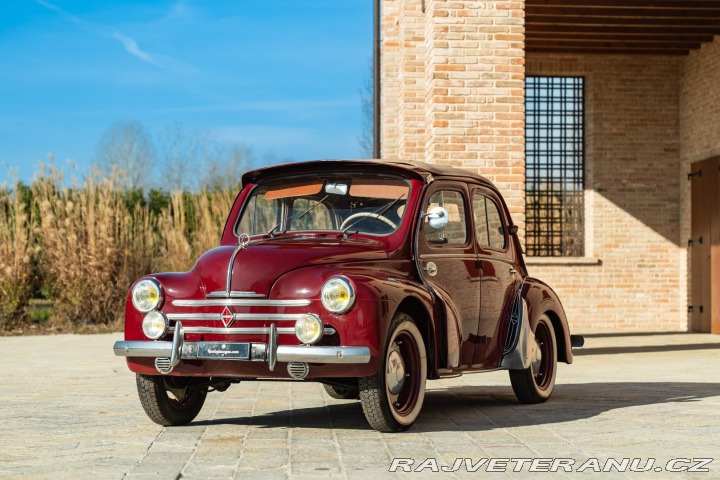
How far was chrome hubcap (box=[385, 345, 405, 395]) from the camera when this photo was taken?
21.7 ft

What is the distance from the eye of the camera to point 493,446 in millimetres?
6188

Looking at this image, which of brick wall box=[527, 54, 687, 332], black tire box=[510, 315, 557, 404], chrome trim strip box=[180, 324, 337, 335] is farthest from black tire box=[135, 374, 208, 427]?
brick wall box=[527, 54, 687, 332]

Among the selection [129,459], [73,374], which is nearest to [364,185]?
[129,459]

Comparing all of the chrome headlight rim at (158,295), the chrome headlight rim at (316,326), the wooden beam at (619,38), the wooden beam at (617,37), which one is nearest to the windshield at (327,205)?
the chrome headlight rim at (158,295)

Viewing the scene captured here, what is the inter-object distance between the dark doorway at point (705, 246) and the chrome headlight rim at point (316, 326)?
1377cm

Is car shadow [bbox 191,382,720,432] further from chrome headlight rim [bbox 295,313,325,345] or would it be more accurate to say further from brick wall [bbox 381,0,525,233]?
brick wall [bbox 381,0,525,233]

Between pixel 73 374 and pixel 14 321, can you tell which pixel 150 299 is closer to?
pixel 73 374

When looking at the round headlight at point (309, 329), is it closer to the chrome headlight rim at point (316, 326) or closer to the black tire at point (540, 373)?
the chrome headlight rim at point (316, 326)

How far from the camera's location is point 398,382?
674cm

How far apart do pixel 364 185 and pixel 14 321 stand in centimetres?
1260

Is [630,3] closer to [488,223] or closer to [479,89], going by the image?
[479,89]

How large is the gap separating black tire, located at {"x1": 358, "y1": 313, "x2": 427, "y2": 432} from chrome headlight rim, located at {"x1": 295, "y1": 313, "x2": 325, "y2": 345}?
0.40 metres

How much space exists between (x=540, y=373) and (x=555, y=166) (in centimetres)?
1266

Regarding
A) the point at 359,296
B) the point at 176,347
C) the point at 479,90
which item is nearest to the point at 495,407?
the point at 359,296
